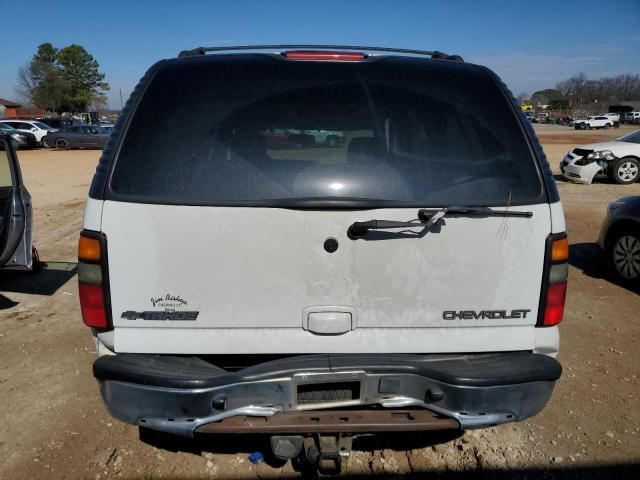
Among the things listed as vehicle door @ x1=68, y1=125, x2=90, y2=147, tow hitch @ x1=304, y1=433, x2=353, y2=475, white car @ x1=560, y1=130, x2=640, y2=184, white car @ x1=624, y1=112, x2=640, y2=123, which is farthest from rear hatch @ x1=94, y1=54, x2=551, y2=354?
white car @ x1=624, y1=112, x2=640, y2=123

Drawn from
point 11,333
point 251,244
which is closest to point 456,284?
point 251,244

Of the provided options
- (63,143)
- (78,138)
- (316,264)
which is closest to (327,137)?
(316,264)

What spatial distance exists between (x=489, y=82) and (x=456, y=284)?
1.00 m

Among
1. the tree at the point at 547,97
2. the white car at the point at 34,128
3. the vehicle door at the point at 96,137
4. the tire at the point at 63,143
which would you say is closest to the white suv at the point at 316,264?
the vehicle door at the point at 96,137

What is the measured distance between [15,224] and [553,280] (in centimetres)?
477

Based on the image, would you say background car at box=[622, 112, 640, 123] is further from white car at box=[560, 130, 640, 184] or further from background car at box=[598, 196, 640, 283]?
background car at box=[598, 196, 640, 283]

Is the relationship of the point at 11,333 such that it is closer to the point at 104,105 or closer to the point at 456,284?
the point at 456,284

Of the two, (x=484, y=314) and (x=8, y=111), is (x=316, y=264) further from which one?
(x=8, y=111)

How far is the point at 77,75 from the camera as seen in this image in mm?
74562

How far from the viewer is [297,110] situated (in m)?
2.32

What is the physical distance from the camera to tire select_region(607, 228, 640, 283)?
224 inches

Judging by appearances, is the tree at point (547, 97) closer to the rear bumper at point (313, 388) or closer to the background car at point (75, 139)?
the background car at point (75, 139)

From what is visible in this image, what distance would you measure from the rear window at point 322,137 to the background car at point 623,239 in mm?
4189

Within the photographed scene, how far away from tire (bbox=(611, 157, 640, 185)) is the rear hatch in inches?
502
